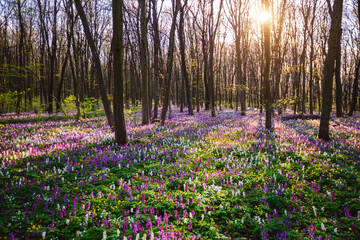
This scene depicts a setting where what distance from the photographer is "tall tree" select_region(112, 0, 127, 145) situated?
26.2 ft

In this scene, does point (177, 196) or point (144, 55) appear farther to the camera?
point (144, 55)

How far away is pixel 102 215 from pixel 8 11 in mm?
34259

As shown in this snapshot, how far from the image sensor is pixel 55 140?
30.0 ft

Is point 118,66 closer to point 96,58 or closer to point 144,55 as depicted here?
point 96,58

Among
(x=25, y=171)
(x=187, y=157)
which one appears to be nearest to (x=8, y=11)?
(x=25, y=171)

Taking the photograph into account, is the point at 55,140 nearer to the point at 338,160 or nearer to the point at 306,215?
the point at 306,215

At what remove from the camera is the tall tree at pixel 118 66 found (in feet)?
26.2

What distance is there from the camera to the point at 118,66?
827 cm

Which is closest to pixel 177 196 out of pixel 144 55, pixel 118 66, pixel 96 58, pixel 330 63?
pixel 118 66

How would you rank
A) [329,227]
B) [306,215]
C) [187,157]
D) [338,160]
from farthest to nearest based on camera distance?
1. [187,157]
2. [338,160]
3. [306,215]
4. [329,227]

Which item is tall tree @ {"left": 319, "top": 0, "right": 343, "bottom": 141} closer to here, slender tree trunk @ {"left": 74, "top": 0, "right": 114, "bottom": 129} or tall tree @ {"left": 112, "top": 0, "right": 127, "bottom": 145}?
tall tree @ {"left": 112, "top": 0, "right": 127, "bottom": 145}

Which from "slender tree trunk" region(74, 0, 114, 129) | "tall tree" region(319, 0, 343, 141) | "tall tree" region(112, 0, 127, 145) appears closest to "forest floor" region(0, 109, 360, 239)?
"tall tree" region(112, 0, 127, 145)

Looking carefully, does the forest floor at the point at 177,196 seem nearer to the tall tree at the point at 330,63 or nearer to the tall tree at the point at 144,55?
the tall tree at the point at 330,63

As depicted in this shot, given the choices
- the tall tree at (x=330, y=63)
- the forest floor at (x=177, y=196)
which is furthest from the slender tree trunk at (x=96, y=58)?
the tall tree at (x=330, y=63)
